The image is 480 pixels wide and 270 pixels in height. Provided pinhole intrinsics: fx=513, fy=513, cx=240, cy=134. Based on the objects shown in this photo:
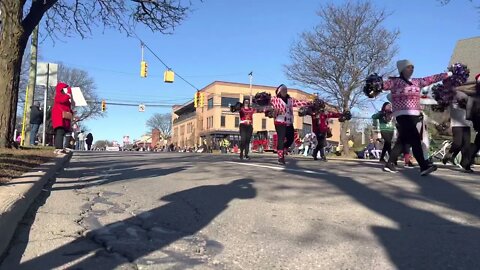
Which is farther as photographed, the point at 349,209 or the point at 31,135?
the point at 31,135

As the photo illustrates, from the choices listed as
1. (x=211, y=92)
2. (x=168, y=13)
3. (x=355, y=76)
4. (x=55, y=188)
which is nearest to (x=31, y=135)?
(x=168, y=13)

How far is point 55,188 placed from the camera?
24.1 feet

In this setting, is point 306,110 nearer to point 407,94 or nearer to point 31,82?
point 407,94

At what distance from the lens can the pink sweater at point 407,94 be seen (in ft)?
30.6

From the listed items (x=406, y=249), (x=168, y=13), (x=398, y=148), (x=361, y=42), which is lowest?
(x=406, y=249)

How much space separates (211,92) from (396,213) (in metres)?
84.2

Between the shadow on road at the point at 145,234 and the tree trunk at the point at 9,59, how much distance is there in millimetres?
7770

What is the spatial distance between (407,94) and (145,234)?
6.29 metres

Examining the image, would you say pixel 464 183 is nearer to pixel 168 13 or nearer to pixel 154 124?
pixel 168 13

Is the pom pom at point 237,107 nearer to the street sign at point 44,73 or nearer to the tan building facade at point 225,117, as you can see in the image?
the street sign at point 44,73

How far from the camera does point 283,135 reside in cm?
1239

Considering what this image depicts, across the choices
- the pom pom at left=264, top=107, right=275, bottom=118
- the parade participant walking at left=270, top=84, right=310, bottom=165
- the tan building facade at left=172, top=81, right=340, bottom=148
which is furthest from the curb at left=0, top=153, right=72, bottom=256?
the tan building facade at left=172, top=81, right=340, bottom=148

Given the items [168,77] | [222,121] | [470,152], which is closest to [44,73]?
[470,152]

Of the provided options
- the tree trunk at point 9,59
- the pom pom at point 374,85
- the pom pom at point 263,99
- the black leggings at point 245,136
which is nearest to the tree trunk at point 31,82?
the tree trunk at point 9,59
